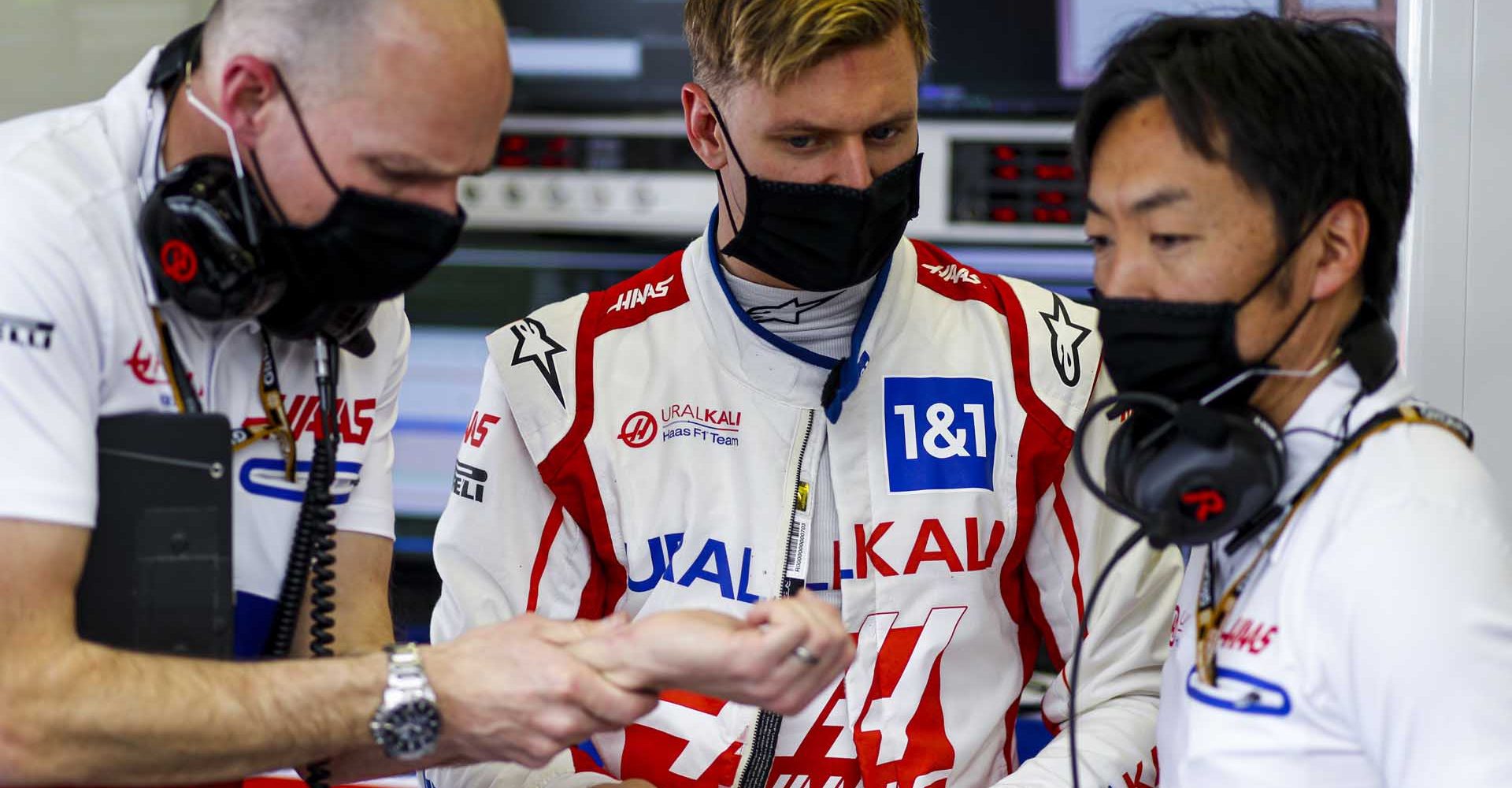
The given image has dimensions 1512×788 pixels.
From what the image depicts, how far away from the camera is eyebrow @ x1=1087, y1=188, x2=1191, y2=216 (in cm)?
134

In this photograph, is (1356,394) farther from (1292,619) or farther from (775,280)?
(775,280)

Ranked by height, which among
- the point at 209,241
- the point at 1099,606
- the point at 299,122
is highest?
the point at 299,122

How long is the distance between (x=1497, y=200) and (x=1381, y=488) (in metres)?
0.92

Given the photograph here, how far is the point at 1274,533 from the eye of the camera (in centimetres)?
132

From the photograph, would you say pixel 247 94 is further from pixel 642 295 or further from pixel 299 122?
pixel 642 295

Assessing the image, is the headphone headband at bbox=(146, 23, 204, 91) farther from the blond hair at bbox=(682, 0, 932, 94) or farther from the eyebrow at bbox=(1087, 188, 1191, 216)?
the eyebrow at bbox=(1087, 188, 1191, 216)

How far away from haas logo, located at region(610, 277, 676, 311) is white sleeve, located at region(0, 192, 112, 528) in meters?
0.71

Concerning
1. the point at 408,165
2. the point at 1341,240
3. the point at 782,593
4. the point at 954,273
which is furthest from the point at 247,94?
the point at 1341,240

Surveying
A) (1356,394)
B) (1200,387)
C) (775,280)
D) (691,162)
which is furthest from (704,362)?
(691,162)

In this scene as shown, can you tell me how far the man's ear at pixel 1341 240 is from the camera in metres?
1.32

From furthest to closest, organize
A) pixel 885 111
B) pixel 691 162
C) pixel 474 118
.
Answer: pixel 691 162 → pixel 885 111 → pixel 474 118

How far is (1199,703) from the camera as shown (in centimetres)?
133

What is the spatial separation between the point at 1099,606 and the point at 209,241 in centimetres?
107

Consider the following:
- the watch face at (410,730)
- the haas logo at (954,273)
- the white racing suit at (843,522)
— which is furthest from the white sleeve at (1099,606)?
the watch face at (410,730)
